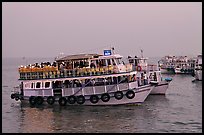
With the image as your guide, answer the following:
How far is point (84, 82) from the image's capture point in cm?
3350

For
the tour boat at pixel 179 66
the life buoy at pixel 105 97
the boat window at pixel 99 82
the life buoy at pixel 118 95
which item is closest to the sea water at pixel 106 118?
the life buoy at pixel 105 97

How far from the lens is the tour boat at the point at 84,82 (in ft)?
107

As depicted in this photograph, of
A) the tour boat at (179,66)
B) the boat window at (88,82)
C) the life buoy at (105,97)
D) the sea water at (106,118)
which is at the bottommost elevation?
the sea water at (106,118)

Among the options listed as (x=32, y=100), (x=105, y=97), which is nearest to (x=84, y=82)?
(x=105, y=97)

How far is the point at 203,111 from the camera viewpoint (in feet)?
102

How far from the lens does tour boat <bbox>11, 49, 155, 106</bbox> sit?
3259 centimetres

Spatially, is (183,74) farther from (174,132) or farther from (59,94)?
(174,132)

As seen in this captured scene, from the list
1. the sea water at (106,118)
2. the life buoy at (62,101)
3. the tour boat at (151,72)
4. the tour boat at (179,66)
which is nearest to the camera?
the sea water at (106,118)

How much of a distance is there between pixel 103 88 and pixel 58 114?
5.09 metres

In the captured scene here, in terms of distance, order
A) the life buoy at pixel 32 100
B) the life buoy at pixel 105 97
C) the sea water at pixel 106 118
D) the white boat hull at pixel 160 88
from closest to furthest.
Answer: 1. the sea water at pixel 106 118
2. the life buoy at pixel 105 97
3. the life buoy at pixel 32 100
4. the white boat hull at pixel 160 88

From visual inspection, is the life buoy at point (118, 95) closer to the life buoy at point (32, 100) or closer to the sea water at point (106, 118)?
the sea water at point (106, 118)

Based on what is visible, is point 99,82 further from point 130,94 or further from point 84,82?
point 130,94

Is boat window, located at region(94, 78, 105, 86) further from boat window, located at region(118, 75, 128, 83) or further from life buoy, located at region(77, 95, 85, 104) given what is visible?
life buoy, located at region(77, 95, 85, 104)

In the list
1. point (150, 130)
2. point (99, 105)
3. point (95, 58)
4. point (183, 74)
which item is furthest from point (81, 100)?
point (183, 74)
